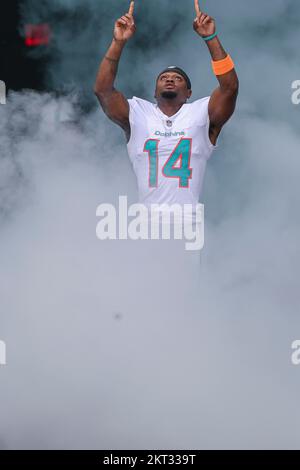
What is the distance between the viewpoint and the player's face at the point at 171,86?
573cm

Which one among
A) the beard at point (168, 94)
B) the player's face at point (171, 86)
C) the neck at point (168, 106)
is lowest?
the neck at point (168, 106)

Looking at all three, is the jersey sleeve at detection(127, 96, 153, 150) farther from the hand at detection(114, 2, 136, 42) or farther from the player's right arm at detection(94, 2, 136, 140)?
the hand at detection(114, 2, 136, 42)

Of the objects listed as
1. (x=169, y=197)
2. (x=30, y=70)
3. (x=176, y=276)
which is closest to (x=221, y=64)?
(x=169, y=197)

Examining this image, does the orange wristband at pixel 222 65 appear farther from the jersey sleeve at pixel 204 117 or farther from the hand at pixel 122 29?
the hand at pixel 122 29

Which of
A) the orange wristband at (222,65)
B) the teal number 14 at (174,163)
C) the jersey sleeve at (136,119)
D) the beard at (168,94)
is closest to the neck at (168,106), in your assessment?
the beard at (168,94)

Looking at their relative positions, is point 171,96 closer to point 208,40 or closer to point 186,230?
point 208,40

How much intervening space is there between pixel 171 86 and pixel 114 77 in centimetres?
53

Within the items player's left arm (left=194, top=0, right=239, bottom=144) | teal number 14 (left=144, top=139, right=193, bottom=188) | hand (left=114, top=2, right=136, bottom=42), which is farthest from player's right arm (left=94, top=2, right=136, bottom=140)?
player's left arm (left=194, top=0, right=239, bottom=144)

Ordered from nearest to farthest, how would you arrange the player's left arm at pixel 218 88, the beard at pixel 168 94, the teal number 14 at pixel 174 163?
the player's left arm at pixel 218 88, the teal number 14 at pixel 174 163, the beard at pixel 168 94

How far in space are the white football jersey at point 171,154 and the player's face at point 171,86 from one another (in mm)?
188

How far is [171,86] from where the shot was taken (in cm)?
573

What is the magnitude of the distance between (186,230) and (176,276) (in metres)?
0.40

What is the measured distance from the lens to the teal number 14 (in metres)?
5.60

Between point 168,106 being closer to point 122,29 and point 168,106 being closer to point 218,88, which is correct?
point 218,88
